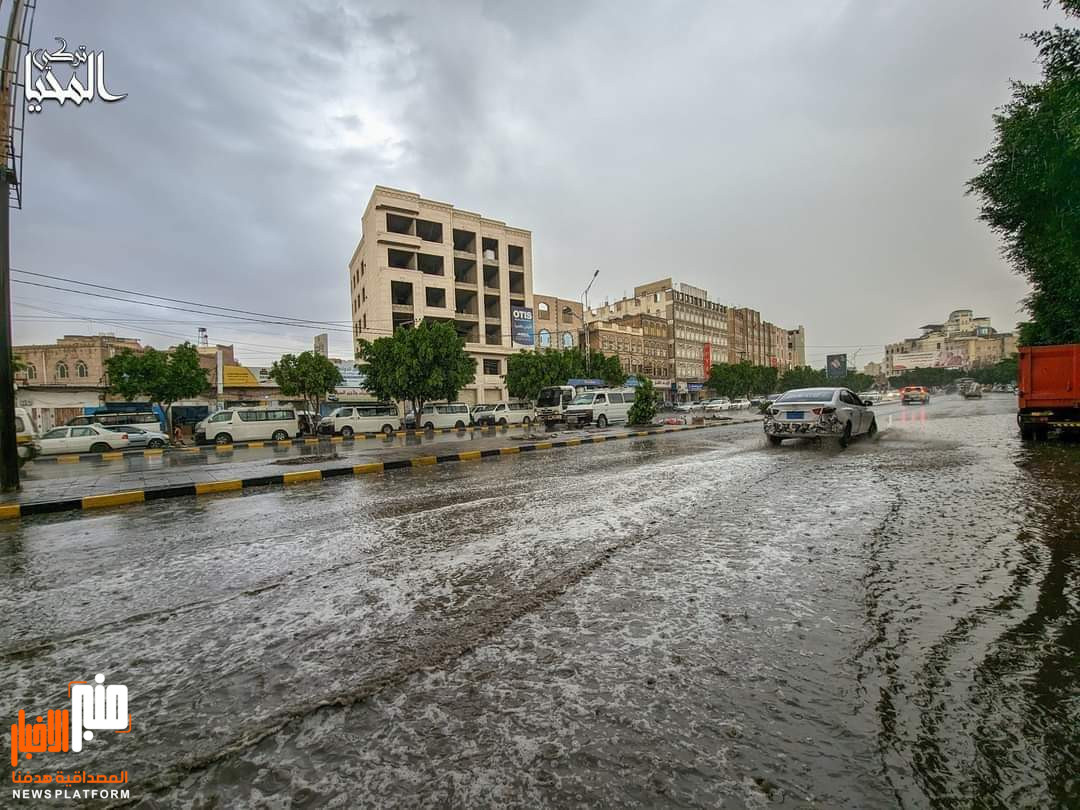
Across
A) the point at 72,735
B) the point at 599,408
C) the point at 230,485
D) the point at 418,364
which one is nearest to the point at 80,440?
the point at 418,364

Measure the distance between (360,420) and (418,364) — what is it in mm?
4632

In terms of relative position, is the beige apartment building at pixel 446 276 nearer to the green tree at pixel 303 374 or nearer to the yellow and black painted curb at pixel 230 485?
the green tree at pixel 303 374

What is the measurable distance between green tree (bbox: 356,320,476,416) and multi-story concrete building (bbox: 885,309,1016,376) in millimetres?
130450

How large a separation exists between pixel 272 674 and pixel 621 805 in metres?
1.84

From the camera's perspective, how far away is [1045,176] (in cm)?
1192

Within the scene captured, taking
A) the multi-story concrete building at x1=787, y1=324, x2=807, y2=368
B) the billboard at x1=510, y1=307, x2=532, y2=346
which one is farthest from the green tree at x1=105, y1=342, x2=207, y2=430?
the multi-story concrete building at x1=787, y1=324, x2=807, y2=368

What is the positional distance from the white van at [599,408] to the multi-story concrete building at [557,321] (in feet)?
89.9

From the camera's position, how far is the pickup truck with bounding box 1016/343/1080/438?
1208 centimetres

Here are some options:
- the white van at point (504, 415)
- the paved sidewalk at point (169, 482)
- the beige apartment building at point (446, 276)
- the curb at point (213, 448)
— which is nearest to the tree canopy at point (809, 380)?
the beige apartment building at point (446, 276)

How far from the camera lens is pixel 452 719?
2092mm

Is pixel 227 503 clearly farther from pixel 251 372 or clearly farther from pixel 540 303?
pixel 540 303

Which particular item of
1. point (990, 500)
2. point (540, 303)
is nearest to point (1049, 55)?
point (990, 500)

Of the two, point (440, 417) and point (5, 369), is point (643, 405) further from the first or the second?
point (5, 369)

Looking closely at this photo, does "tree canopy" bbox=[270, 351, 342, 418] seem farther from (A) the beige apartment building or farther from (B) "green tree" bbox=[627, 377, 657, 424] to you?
(B) "green tree" bbox=[627, 377, 657, 424]
